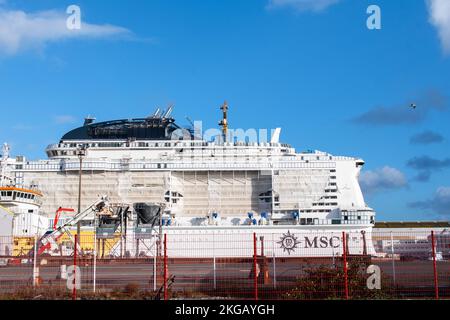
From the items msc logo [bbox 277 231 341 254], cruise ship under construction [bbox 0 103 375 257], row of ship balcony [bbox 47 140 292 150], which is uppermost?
row of ship balcony [bbox 47 140 292 150]

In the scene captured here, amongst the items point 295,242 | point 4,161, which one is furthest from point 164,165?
point 295,242

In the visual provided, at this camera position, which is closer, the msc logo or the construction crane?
the msc logo

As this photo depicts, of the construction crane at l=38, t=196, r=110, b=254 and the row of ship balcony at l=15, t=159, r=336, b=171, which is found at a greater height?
the row of ship balcony at l=15, t=159, r=336, b=171

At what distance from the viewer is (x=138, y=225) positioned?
48.9 meters

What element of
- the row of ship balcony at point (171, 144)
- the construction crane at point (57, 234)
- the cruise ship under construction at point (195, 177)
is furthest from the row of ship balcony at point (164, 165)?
the construction crane at point (57, 234)

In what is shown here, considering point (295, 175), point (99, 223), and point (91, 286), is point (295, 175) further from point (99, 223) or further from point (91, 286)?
point (91, 286)

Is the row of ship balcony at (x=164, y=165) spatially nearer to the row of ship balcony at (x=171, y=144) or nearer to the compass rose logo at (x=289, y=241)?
the row of ship balcony at (x=171, y=144)

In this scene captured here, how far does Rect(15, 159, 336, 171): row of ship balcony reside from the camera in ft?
207

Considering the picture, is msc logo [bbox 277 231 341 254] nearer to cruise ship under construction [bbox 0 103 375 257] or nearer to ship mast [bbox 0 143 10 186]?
cruise ship under construction [bbox 0 103 375 257]

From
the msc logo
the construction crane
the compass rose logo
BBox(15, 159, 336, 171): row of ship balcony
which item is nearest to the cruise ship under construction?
BBox(15, 159, 336, 171): row of ship balcony

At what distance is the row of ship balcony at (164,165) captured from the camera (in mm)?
63125

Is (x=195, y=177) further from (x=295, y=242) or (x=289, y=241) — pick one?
(x=295, y=242)

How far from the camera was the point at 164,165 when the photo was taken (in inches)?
2485
